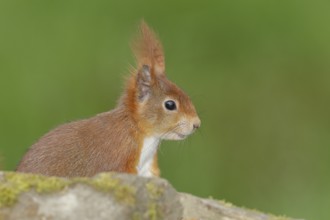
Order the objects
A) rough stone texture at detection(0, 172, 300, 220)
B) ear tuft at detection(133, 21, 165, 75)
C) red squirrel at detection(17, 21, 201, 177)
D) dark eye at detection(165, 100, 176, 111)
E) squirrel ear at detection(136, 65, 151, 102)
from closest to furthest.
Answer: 1. rough stone texture at detection(0, 172, 300, 220)
2. red squirrel at detection(17, 21, 201, 177)
3. ear tuft at detection(133, 21, 165, 75)
4. squirrel ear at detection(136, 65, 151, 102)
5. dark eye at detection(165, 100, 176, 111)

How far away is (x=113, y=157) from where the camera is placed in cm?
648

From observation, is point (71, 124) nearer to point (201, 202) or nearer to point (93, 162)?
point (93, 162)

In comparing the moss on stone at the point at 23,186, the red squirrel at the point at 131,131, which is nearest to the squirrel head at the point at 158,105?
the red squirrel at the point at 131,131

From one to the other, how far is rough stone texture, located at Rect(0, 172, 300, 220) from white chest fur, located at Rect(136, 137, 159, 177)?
165 centimetres

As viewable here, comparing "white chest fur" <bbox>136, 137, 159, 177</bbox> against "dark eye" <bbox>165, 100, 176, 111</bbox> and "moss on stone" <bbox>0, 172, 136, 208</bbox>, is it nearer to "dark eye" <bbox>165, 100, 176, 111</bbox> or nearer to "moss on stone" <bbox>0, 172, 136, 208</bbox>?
"dark eye" <bbox>165, 100, 176, 111</bbox>

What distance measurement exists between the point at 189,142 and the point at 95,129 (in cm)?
251

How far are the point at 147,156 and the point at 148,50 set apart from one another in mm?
655

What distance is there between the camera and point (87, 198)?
484cm

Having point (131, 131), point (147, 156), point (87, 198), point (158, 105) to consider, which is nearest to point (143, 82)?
point (158, 105)

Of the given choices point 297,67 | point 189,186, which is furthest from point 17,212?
point 297,67

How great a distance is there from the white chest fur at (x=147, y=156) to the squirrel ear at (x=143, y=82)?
0.29 metres

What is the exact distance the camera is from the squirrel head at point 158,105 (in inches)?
270

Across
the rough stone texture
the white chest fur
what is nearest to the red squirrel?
the white chest fur

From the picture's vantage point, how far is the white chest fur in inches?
264
